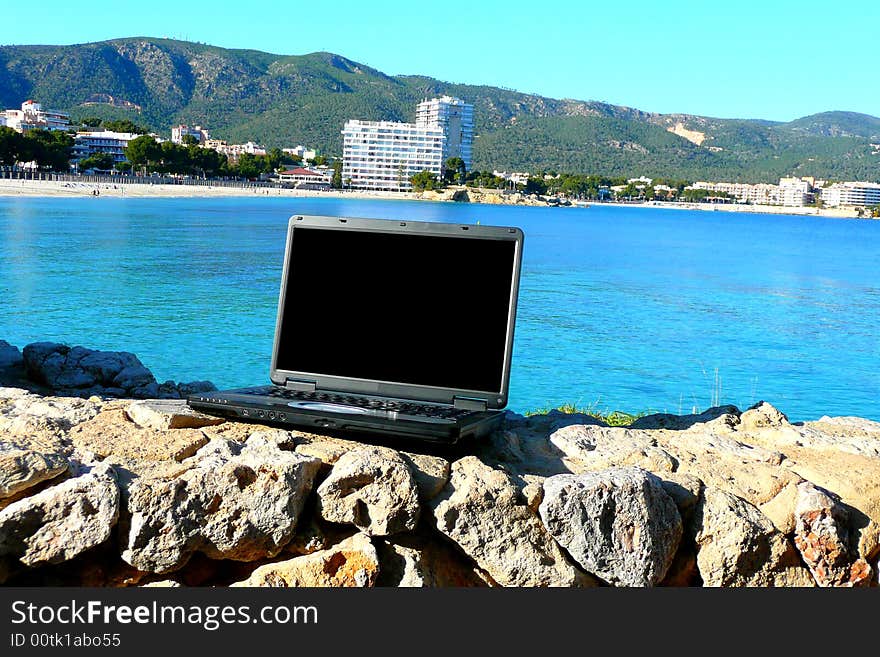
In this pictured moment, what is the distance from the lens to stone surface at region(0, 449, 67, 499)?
2.31 m

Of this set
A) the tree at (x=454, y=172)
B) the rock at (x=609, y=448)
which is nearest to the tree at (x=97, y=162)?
the tree at (x=454, y=172)

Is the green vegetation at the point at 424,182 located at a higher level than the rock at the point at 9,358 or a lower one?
higher

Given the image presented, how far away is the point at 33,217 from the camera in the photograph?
172 ft

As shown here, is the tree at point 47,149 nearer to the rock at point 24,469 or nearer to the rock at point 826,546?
the rock at point 24,469

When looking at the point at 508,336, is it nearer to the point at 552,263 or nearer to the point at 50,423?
the point at 50,423

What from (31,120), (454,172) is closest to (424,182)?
(454,172)

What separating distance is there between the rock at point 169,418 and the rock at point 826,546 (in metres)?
1.77

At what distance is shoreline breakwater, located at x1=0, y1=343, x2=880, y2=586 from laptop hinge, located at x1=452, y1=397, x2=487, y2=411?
138 millimetres

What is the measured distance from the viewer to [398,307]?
2928mm

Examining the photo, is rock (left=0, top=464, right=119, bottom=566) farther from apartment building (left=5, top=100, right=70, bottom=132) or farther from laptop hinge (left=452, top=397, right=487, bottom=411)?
apartment building (left=5, top=100, right=70, bottom=132)

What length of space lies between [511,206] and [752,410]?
15061cm

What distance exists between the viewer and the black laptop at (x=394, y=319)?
284 cm

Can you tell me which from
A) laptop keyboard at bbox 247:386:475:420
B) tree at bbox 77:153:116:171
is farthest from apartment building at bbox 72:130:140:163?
laptop keyboard at bbox 247:386:475:420

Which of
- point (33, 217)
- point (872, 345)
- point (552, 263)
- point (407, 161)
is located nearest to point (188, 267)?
point (552, 263)
